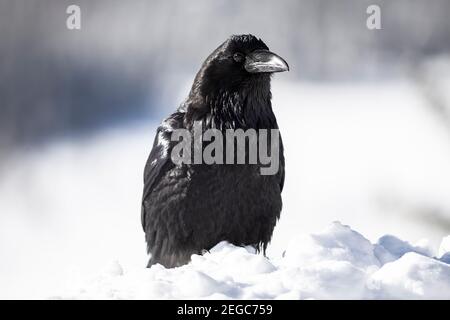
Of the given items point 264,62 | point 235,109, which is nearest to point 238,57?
point 264,62

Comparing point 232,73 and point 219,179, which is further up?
point 232,73

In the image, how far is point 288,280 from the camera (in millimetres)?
4676

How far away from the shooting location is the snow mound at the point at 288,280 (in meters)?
4.61

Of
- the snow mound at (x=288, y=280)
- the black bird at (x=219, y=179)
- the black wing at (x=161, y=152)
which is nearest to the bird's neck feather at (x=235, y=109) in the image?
the black bird at (x=219, y=179)

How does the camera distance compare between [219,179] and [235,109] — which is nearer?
[219,179]

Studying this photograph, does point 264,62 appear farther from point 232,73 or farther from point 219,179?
point 219,179

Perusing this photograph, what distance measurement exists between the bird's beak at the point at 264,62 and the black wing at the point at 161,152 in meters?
0.82

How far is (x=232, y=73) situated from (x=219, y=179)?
1046mm

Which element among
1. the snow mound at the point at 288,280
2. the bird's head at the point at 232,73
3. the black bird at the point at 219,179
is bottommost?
the snow mound at the point at 288,280

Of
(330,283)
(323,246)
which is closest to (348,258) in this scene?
(323,246)

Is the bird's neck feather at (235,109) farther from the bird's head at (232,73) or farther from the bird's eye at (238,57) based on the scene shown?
the bird's eye at (238,57)
